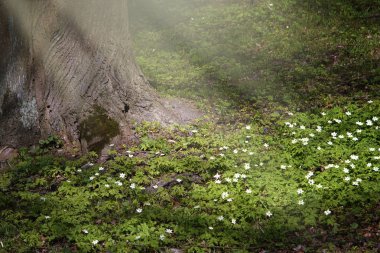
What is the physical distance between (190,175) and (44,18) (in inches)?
124

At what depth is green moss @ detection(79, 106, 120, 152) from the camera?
6.68 m

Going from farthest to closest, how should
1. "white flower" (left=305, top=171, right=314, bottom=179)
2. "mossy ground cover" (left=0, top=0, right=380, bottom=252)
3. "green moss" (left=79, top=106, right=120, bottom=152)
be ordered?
1. "green moss" (left=79, top=106, right=120, bottom=152)
2. "white flower" (left=305, top=171, right=314, bottom=179)
3. "mossy ground cover" (left=0, top=0, right=380, bottom=252)

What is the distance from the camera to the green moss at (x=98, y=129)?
6.68 metres

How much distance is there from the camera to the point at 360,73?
8.64 metres

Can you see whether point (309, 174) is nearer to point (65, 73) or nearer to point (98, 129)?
point (98, 129)

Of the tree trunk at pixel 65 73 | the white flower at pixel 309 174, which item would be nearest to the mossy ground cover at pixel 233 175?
the white flower at pixel 309 174

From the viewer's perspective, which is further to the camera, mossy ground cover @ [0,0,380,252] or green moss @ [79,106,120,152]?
green moss @ [79,106,120,152]

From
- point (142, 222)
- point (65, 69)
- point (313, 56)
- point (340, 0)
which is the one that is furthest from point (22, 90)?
point (340, 0)

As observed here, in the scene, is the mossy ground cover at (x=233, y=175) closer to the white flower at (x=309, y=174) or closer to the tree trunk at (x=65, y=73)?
the white flower at (x=309, y=174)

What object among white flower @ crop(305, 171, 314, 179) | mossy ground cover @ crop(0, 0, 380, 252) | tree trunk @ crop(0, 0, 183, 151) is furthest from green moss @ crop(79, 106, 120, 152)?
white flower @ crop(305, 171, 314, 179)

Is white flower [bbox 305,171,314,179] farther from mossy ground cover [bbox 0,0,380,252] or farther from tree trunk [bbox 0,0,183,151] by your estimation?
tree trunk [bbox 0,0,183,151]

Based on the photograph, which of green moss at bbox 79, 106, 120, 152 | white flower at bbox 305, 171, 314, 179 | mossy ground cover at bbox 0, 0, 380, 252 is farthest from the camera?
green moss at bbox 79, 106, 120, 152

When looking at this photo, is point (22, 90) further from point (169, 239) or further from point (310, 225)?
point (310, 225)

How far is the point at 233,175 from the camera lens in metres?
5.84
